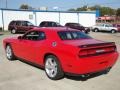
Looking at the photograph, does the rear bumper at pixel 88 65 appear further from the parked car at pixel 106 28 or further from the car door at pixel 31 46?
the parked car at pixel 106 28

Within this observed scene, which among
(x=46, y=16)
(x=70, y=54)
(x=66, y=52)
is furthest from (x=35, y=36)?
(x=46, y=16)

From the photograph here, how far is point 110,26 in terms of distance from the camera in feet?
125

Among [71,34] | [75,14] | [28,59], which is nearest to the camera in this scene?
[71,34]

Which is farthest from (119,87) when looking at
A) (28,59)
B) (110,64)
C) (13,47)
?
(13,47)

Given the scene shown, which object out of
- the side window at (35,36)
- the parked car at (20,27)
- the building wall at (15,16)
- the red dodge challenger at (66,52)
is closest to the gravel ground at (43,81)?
the red dodge challenger at (66,52)

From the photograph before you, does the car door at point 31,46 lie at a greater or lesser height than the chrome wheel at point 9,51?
greater

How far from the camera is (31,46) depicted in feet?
27.0

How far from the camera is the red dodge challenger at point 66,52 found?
256 inches

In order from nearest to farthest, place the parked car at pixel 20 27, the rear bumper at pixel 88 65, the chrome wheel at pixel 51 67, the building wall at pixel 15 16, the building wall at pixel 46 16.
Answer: the rear bumper at pixel 88 65 → the chrome wheel at pixel 51 67 → the parked car at pixel 20 27 → the building wall at pixel 15 16 → the building wall at pixel 46 16

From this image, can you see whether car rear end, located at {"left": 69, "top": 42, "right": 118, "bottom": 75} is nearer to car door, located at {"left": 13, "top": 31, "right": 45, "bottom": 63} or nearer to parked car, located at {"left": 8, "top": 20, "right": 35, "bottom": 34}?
car door, located at {"left": 13, "top": 31, "right": 45, "bottom": 63}

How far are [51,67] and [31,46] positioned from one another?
130 centimetres

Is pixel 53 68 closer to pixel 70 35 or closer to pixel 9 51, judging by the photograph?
pixel 70 35

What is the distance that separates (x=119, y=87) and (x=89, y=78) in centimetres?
111

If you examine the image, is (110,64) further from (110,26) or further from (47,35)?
(110,26)
